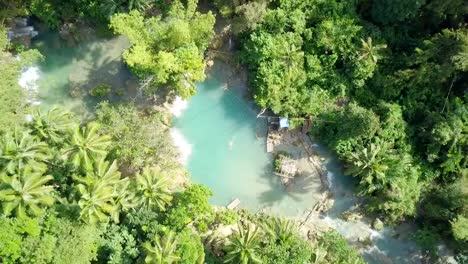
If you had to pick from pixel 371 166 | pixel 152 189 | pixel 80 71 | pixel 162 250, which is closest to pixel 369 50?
pixel 371 166

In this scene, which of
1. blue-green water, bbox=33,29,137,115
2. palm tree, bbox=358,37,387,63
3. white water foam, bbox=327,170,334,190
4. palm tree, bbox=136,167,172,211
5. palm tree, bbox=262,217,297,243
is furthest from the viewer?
white water foam, bbox=327,170,334,190

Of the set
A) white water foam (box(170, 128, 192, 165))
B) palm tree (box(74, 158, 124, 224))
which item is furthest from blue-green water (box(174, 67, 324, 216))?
palm tree (box(74, 158, 124, 224))

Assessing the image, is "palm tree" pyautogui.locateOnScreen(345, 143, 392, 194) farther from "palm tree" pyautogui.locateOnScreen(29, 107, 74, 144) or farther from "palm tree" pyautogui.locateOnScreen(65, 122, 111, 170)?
"palm tree" pyautogui.locateOnScreen(29, 107, 74, 144)

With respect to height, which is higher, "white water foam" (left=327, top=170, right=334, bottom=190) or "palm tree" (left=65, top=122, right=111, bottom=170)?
"white water foam" (left=327, top=170, right=334, bottom=190)

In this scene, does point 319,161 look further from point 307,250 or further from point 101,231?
point 101,231

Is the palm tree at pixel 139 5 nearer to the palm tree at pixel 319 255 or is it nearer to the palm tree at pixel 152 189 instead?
the palm tree at pixel 152 189

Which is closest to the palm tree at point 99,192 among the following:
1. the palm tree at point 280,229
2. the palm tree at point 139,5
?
the palm tree at point 280,229

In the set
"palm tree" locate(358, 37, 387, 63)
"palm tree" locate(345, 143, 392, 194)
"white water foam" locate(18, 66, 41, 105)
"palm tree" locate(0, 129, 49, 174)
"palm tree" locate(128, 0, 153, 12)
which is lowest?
"palm tree" locate(0, 129, 49, 174)
